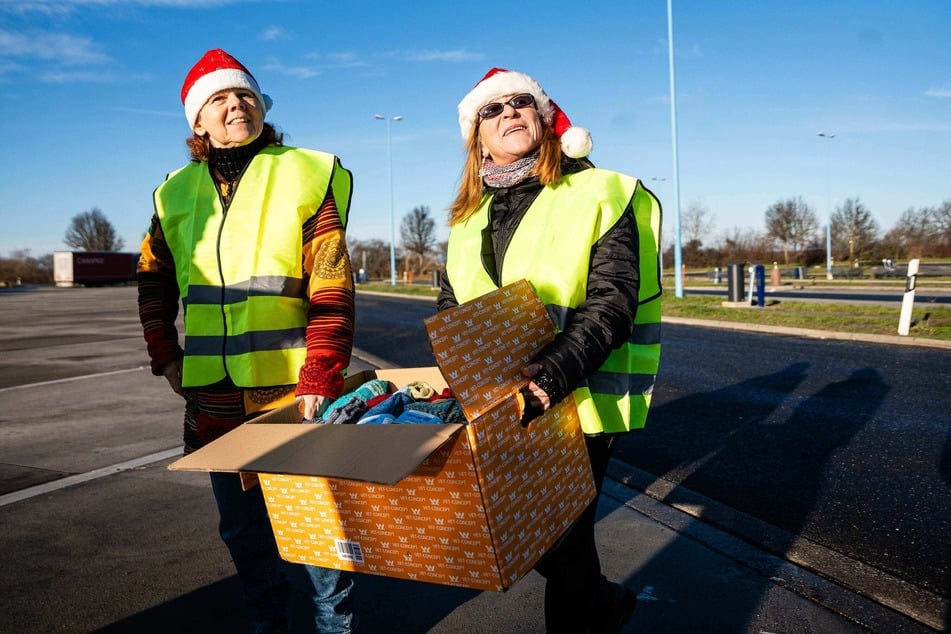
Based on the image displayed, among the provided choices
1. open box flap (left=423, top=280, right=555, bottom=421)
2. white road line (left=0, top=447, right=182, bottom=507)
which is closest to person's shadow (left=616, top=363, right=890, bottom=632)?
open box flap (left=423, top=280, right=555, bottom=421)

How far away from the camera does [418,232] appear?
68.0 metres

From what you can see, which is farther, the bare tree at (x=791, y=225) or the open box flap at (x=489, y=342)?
the bare tree at (x=791, y=225)

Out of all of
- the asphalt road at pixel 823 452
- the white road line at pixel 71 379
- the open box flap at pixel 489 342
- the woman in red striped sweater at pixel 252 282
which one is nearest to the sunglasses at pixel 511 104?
the woman in red striped sweater at pixel 252 282

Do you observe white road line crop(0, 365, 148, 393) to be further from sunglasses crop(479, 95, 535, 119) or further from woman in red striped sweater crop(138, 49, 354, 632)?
sunglasses crop(479, 95, 535, 119)

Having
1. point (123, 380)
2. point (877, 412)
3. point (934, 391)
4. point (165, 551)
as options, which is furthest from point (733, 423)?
point (123, 380)

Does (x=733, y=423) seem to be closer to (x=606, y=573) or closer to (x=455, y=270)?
(x=606, y=573)

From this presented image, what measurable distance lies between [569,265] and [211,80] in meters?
1.33

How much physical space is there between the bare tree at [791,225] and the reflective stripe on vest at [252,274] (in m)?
52.6

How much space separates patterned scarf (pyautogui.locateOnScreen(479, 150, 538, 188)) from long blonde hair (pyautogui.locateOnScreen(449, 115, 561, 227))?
0.08ft

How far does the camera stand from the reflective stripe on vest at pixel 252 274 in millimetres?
2396

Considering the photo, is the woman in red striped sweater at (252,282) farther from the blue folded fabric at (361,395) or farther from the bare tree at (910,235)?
the bare tree at (910,235)

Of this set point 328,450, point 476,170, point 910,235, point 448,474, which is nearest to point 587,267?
point 476,170

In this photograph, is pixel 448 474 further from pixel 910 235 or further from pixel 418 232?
pixel 418 232

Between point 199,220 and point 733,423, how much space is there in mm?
5140
